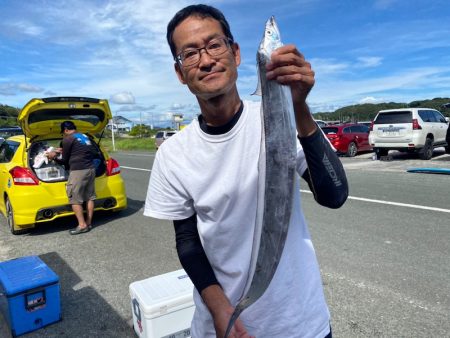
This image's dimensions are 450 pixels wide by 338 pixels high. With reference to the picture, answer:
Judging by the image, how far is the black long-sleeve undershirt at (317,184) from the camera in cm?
128

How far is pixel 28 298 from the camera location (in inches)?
130

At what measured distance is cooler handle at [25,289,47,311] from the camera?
329 centimetres

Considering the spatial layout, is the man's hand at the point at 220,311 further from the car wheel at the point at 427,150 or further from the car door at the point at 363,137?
the car door at the point at 363,137

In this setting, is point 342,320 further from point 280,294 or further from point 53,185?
point 53,185

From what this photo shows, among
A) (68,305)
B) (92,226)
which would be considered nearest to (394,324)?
(68,305)

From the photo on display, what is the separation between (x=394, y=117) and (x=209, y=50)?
49.1 feet

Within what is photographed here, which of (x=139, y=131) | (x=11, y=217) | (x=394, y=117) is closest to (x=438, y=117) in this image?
(x=394, y=117)

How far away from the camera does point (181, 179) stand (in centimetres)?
152

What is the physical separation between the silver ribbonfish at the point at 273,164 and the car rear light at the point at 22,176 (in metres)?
6.06

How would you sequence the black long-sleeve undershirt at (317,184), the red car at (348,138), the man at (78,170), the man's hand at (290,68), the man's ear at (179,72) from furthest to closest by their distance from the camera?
the red car at (348,138), the man at (78,170), the man's ear at (179,72), the black long-sleeve undershirt at (317,184), the man's hand at (290,68)

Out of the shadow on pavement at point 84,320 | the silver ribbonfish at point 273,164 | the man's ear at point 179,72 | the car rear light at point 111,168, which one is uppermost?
the man's ear at point 179,72

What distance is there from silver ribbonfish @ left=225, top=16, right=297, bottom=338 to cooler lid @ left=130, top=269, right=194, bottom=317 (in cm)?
171

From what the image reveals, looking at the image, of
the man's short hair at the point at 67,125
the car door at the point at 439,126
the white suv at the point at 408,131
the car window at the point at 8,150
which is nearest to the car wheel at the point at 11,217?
the car window at the point at 8,150

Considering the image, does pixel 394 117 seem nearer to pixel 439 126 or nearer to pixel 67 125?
pixel 439 126
